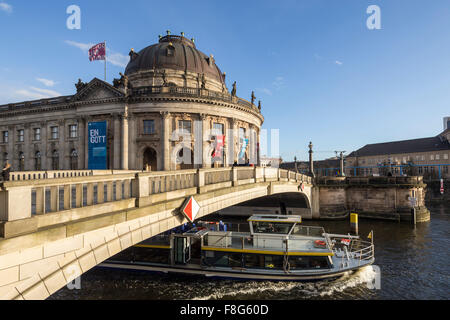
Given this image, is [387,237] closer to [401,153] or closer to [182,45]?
[182,45]

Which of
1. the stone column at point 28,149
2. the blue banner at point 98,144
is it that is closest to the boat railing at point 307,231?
the blue banner at point 98,144

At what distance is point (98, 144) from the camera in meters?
40.9

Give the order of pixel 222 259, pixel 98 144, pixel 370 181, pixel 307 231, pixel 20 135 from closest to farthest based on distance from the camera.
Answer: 1. pixel 222 259
2. pixel 307 231
3. pixel 370 181
4. pixel 98 144
5. pixel 20 135

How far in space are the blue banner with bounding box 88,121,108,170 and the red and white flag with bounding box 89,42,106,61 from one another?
927cm

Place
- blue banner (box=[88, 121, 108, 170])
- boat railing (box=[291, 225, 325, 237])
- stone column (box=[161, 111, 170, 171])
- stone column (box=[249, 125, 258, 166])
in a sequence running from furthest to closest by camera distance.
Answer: stone column (box=[249, 125, 258, 166])
blue banner (box=[88, 121, 108, 170])
stone column (box=[161, 111, 170, 171])
boat railing (box=[291, 225, 325, 237])

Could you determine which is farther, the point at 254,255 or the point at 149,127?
the point at 149,127

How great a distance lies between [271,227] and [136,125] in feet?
94.5

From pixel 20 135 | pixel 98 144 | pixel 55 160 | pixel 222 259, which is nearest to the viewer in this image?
pixel 222 259

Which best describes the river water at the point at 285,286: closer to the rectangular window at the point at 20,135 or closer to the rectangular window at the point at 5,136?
the rectangular window at the point at 20,135

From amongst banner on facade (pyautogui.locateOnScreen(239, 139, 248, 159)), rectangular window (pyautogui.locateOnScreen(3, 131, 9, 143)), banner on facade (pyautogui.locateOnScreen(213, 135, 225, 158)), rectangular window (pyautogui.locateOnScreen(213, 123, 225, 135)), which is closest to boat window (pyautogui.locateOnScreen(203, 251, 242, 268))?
banner on facade (pyautogui.locateOnScreen(213, 135, 225, 158))

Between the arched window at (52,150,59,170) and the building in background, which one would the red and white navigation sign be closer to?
the arched window at (52,150,59,170)

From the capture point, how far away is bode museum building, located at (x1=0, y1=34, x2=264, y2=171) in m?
40.8

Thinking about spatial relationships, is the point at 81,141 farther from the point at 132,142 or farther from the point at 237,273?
the point at 237,273

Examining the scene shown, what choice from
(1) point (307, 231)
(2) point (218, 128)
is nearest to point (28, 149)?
(2) point (218, 128)
